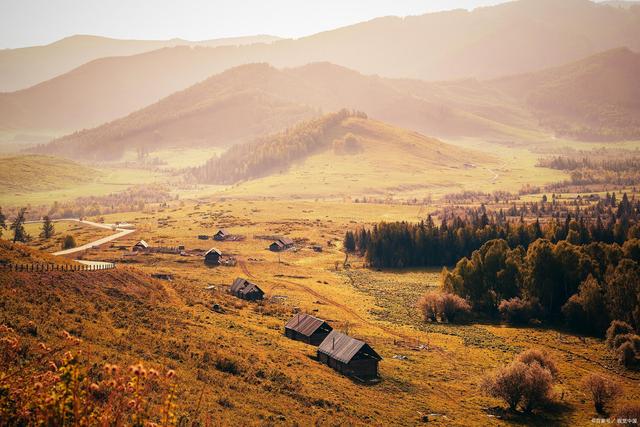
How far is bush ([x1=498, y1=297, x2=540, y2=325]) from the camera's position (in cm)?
9675

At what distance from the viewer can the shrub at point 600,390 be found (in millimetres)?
58531

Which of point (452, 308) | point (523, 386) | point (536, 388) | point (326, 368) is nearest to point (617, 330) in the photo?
point (452, 308)

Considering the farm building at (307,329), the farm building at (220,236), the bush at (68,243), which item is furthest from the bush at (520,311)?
the bush at (68,243)

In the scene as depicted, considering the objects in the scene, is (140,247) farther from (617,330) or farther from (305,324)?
(617,330)

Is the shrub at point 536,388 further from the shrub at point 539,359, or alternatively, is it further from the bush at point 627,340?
the bush at point 627,340

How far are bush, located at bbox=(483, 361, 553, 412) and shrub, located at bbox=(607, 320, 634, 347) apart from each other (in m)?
26.6

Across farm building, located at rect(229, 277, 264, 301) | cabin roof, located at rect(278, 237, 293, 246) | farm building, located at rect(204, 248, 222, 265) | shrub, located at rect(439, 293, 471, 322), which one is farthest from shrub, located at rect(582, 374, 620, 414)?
cabin roof, located at rect(278, 237, 293, 246)

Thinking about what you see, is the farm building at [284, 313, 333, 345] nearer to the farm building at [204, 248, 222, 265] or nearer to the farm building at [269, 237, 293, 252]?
the farm building at [204, 248, 222, 265]

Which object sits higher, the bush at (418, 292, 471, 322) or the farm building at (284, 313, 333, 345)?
the farm building at (284, 313, 333, 345)

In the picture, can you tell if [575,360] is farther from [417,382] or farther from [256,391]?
[256,391]

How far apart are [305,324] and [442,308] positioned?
28861mm

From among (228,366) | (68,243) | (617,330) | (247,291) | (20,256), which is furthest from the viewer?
(68,243)

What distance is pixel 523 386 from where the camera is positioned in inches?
2297

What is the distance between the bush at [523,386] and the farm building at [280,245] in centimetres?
11368
